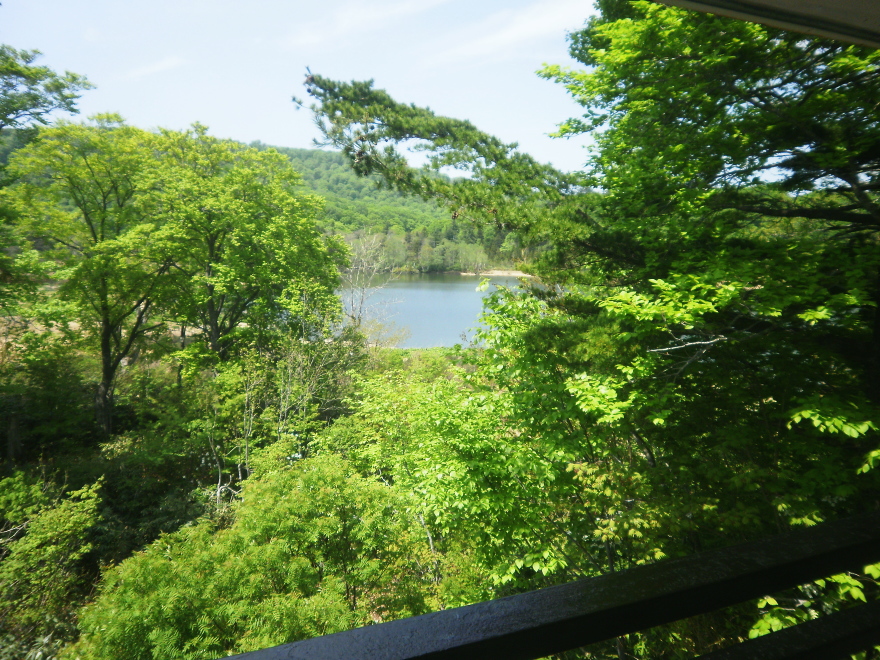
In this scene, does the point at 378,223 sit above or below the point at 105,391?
above

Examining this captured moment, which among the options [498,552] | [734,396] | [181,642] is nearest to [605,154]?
[734,396]

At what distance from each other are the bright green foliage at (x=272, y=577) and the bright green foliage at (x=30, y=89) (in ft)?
24.0

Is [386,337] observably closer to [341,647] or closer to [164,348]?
[164,348]

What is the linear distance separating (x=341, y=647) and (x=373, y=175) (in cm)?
720

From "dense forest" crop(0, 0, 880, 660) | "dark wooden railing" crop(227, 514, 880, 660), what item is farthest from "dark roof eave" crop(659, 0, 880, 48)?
"dense forest" crop(0, 0, 880, 660)

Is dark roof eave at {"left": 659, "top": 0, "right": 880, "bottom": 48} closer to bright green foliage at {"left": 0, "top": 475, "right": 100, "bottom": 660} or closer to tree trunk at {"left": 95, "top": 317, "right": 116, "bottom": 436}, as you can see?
bright green foliage at {"left": 0, "top": 475, "right": 100, "bottom": 660}

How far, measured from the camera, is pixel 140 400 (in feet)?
48.3

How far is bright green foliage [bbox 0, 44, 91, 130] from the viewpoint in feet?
26.1

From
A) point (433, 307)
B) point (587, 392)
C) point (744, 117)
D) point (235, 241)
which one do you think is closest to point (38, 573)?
point (587, 392)

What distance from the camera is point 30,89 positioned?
8.72 meters

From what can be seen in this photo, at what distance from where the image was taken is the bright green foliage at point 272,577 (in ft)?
15.3

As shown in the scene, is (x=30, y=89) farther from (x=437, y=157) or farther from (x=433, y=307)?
(x=433, y=307)

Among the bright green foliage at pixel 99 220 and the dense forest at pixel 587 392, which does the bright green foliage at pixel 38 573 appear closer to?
the dense forest at pixel 587 392

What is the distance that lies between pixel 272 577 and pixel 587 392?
4004mm
